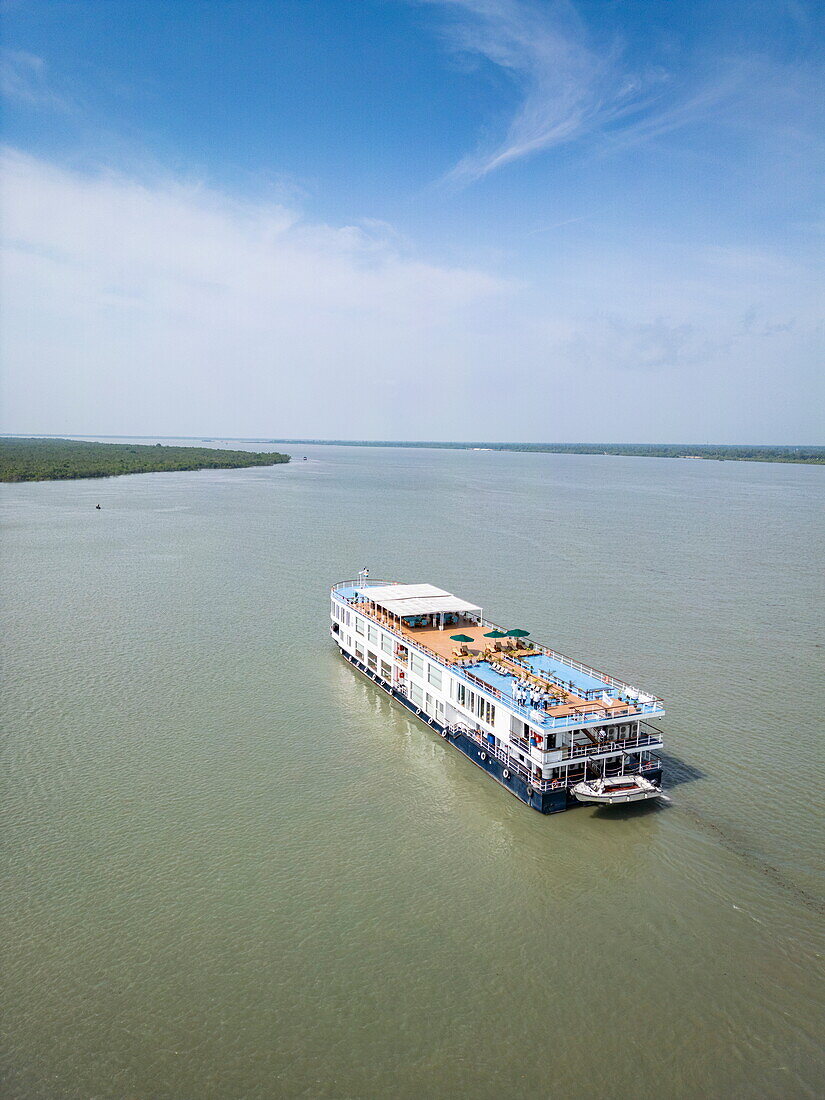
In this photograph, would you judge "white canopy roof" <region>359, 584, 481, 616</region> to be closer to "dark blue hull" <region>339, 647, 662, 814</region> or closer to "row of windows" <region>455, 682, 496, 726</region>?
"dark blue hull" <region>339, 647, 662, 814</region>

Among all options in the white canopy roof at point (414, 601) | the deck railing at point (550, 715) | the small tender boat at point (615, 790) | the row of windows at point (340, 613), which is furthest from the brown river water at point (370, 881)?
the white canopy roof at point (414, 601)

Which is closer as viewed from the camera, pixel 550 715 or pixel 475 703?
pixel 550 715

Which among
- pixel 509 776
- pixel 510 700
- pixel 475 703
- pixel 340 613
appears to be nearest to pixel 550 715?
pixel 510 700

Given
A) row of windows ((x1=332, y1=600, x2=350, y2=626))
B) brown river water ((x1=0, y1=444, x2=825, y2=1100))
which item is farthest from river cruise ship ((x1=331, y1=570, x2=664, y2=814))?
row of windows ((x1=332, y1=600, x2=350, y2=626))

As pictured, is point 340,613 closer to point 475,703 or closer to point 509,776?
point 475,703

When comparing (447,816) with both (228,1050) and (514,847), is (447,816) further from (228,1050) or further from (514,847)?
(228,1050)

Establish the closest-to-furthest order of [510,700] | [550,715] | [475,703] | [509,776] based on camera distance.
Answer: [550,715] → [509,776] → [510,700] → [475,703]

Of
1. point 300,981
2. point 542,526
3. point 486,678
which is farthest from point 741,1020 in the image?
point 542,526
